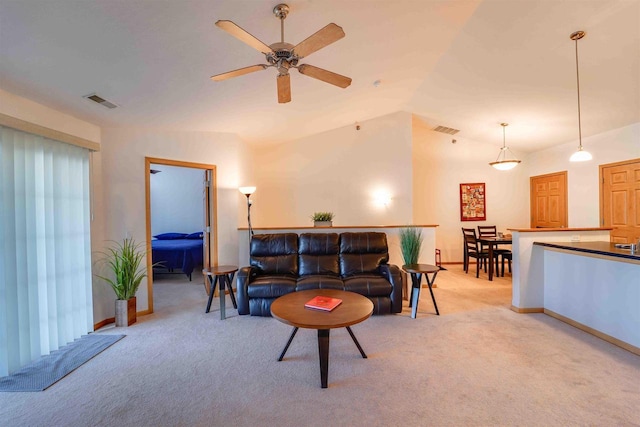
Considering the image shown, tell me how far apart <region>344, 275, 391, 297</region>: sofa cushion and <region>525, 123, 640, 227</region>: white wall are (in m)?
4.47

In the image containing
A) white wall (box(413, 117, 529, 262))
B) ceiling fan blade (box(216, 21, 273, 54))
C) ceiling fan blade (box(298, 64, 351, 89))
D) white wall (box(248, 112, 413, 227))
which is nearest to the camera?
ceiling fan blade (box(216, 21, 273, 54))

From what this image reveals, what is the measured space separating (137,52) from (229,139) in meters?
2.35

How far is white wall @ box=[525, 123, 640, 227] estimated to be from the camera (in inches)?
176

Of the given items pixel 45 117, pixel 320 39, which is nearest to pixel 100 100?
pixel 45 117

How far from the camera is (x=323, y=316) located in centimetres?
219

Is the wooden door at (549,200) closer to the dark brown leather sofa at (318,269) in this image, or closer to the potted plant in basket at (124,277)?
the dark brown leather sofa at (318,269)

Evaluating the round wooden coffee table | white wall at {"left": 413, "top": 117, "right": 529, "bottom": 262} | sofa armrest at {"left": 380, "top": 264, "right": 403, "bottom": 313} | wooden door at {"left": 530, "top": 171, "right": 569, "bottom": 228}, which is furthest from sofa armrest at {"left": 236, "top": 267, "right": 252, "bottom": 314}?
wooden door at {"left": 530, "top": 171, "right": 569, "bottom": 228}

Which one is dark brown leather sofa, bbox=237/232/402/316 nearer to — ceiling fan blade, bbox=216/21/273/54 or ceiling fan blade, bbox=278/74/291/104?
ceiling fan blade, bbox=278/74/291/104

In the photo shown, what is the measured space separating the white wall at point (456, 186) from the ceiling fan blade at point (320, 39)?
5389 mm

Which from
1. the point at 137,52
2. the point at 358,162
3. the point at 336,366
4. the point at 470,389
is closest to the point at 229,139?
the point at 137,52

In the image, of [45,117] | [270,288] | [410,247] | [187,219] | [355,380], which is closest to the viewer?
[355,380]

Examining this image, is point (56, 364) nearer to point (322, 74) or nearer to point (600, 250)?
point (322, 74)

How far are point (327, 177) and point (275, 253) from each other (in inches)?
104

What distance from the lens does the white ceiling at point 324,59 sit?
204cm
